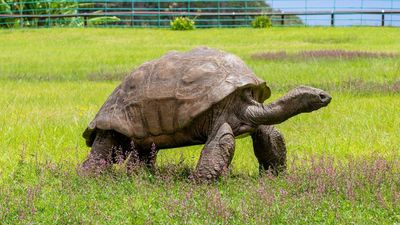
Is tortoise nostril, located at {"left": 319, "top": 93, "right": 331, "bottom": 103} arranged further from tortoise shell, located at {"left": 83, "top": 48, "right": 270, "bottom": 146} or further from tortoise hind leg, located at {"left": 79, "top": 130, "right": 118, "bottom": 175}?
tortoise hind leg, located at {"left": 79, "top": 130, "right": 118, "bottom": 175}

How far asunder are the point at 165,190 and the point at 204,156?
1.45 feet

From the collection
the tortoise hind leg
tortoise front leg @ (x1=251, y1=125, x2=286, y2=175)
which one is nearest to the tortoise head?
tortoise front leg @ (x1=251, y1=125, x2=286, y2=175)

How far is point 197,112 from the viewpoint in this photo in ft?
22.2

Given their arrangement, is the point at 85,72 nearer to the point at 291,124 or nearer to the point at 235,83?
the point at 291,124

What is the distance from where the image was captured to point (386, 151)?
8.43 meters

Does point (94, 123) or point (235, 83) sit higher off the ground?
point (235, 83)

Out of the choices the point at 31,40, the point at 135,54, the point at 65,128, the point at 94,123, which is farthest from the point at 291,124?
the point at 31,40

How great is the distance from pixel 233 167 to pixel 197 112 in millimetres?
951

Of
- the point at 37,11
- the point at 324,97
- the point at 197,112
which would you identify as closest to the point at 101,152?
the point at 197,112

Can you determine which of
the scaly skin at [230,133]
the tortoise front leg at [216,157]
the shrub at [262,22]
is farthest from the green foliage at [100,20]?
the tortoise front leg at [216,157]

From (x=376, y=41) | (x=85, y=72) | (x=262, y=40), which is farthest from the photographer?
(x=262, y=40)

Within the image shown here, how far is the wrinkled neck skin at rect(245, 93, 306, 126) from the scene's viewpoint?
263 inches

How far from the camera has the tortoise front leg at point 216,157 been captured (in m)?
6.61

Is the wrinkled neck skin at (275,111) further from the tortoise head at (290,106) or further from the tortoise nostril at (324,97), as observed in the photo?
the tortoise nostril at (324,97)
